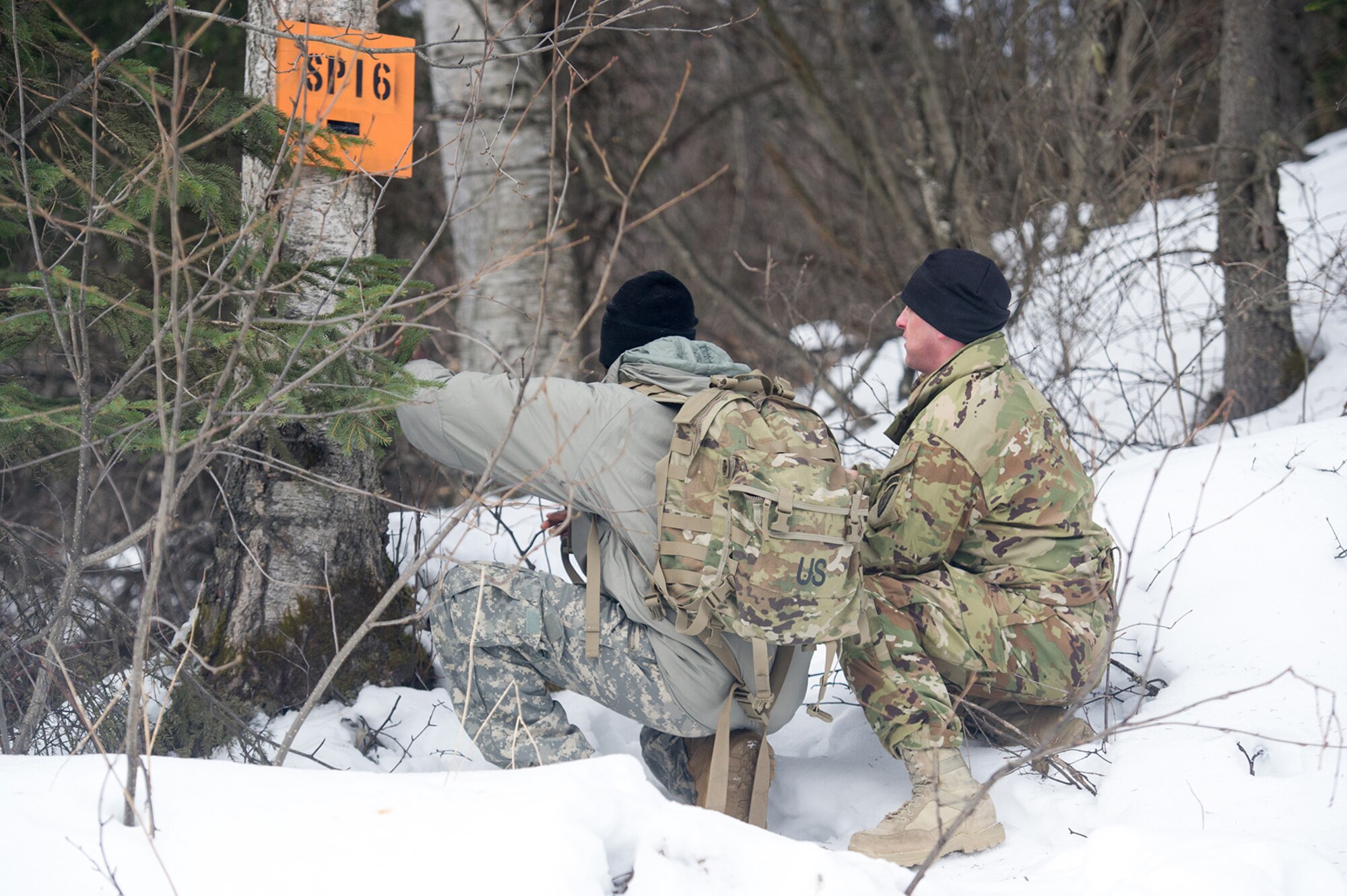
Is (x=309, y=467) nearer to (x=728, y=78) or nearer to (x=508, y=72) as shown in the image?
(x=508, y=72)

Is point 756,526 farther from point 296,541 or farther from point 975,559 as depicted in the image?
point 296,541

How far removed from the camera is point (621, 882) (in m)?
1.86

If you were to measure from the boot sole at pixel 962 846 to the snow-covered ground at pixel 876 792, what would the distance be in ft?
0.12

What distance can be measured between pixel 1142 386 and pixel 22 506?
5.98m

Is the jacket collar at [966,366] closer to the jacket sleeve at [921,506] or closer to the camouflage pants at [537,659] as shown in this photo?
the jacket sleeve at [921,506]

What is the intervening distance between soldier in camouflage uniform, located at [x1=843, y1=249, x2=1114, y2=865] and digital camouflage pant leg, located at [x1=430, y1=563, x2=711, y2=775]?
1.84ft

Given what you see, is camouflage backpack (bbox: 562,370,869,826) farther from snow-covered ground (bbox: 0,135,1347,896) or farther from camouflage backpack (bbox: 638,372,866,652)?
snow-covered ground (bbox: 0,135,1347,896)

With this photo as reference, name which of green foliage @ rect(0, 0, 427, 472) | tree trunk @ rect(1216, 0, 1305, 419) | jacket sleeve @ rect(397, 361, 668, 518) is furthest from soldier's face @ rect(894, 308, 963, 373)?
tree trunk @ rect(1216, 0, 1305, 419)

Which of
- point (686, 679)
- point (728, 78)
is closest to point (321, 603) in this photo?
point (686, 679)

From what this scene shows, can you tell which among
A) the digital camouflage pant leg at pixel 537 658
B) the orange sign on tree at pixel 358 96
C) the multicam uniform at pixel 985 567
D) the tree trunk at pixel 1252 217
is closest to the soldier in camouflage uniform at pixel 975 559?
the multicam uniform at pixel 985 567

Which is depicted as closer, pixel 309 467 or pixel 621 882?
pixel 621 882

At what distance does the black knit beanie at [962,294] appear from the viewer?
2.87 meters

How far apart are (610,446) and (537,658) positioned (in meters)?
0.65

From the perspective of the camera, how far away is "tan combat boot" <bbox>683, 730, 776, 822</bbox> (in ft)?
9.19
